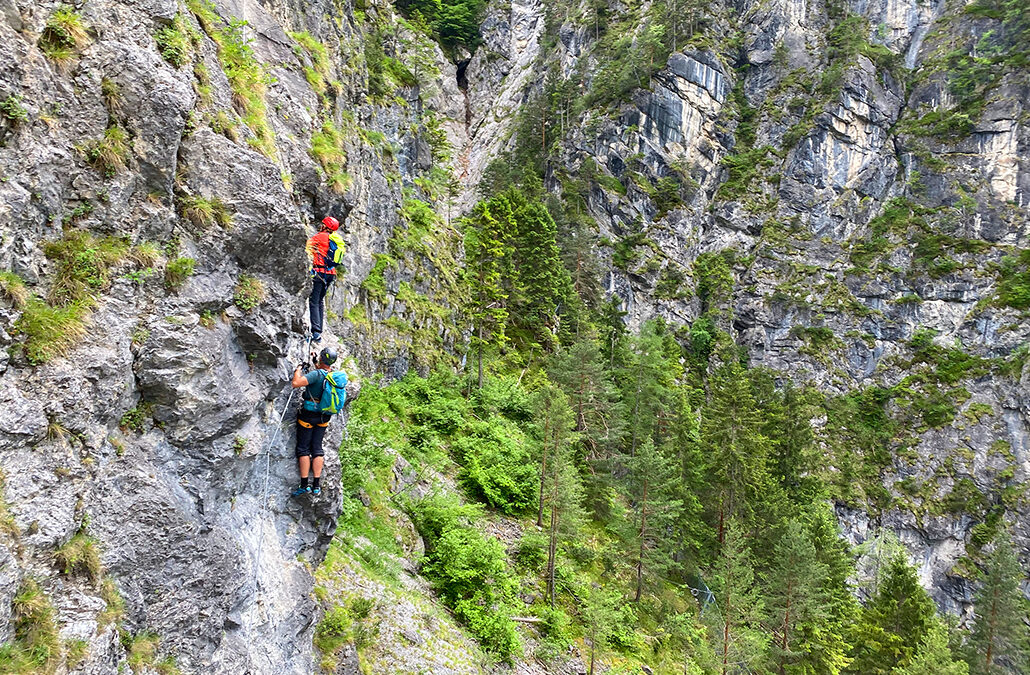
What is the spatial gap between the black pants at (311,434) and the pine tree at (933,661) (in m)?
20.7

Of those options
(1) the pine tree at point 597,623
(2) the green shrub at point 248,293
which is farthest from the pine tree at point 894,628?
(2) the green shrub at point 248,293

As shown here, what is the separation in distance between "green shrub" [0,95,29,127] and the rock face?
25mm

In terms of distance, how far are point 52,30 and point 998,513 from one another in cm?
5441

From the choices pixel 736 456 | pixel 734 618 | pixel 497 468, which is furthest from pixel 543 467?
pixel 736 456

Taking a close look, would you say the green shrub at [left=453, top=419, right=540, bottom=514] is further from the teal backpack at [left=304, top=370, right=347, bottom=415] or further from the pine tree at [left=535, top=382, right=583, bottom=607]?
the teal backpack at [left=304, top=370, right=347, bottom=415]

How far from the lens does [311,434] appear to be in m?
7.05

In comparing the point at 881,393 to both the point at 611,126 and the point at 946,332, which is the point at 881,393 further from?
the point at 611,126

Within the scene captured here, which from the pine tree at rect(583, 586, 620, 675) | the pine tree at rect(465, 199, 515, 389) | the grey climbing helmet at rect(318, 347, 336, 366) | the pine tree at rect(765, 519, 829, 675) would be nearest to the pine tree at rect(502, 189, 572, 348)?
the pine tree at rect(465, 199, 515, 389)

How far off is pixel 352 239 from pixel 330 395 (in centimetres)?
1385

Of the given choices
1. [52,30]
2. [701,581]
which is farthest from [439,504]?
[701,581]

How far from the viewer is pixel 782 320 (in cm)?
4884

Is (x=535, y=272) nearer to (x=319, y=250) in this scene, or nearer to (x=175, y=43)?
(x=319, y=250)

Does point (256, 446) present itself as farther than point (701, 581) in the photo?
No

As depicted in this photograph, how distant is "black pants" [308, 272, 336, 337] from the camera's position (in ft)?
26.6
